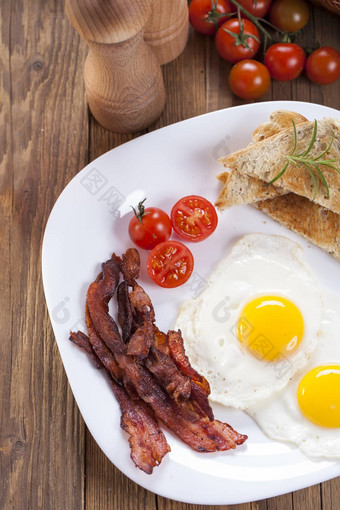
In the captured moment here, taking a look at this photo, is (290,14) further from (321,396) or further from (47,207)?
(321,396)

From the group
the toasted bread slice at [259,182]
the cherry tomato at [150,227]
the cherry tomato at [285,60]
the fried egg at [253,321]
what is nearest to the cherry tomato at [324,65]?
the cherry tomato at [285,60]

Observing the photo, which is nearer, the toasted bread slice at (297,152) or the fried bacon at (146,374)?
the fried bacon at (146,374)

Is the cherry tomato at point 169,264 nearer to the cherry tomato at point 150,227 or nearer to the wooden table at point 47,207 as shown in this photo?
the cherry tomato at point 150,227

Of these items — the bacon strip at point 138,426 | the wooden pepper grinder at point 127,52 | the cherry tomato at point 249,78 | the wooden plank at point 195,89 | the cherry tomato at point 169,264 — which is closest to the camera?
the wooden pepper grinder at point 127,52

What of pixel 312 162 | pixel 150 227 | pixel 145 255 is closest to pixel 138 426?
pixel 145 255

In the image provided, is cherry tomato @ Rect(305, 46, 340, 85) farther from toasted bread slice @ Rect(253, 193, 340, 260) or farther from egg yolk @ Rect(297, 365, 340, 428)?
egg yolk @ Rect(297, 365, 340, 428)

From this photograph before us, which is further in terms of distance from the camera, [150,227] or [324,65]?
[324,65]

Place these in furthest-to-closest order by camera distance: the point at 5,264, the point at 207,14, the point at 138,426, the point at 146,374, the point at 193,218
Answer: the point at 207,14 → the point at 5,264 → the point at 193,218 → the point at 146,374 → the point at 138,426
